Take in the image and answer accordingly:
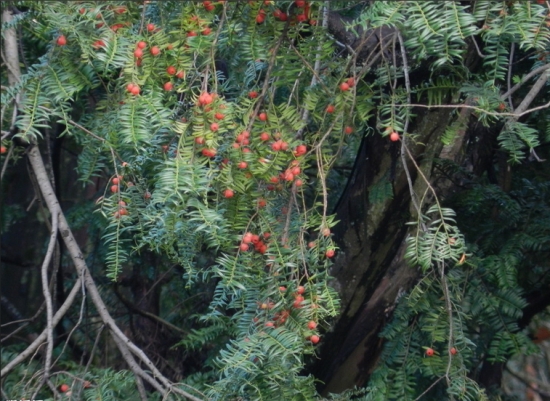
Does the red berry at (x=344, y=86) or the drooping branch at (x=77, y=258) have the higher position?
the red berry at (x=344, y=86)

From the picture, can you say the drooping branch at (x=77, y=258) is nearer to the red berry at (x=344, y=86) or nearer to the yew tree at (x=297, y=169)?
the yew tree at (x=297, y=169)

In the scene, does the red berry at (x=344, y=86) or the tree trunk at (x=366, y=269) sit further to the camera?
the tree trunk at (x=366, y=269)

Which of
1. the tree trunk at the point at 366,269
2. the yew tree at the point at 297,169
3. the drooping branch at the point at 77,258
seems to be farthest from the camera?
the tree trunk at the point at 366,269

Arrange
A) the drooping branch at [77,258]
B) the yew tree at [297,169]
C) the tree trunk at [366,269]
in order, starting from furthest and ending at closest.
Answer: the tree trunk at [366,269] < the drooping branch at [77,258] < the yew tree at [297,169]

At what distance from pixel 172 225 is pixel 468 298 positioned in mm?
1096

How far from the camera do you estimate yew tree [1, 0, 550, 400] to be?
1171 millimetres

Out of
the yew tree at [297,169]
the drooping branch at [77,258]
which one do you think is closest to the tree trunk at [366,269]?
the yew tree at [297,169]

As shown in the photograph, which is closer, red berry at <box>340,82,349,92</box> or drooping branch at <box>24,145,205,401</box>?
red berry at <box>340,82,349,92</box>

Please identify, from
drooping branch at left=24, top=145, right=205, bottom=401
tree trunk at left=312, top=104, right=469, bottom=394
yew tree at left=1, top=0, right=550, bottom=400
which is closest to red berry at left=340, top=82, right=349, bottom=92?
yew tree at left=1, top=0, right=550, bottom=400

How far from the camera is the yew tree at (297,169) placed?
46.1 inches

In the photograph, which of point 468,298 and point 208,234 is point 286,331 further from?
point 468,298

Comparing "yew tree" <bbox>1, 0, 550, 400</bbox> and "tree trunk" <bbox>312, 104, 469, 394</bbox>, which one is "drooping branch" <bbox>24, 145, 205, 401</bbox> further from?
"tree trunk" <bbox>312, 104, 469, 394</bbox>

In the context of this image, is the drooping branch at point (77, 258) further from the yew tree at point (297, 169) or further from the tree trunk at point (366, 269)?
the tree trunk at point (366, 269)

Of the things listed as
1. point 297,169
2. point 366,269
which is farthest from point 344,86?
point 366,269
